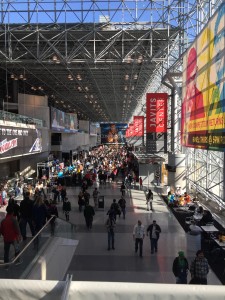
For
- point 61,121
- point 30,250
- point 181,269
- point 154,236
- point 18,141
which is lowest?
point 154,236

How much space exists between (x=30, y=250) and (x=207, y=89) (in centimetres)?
781

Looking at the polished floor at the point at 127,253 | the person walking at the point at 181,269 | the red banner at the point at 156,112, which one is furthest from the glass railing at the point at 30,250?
the red banner at the point at 156,112

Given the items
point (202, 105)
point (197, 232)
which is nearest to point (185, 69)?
point (202, 105)

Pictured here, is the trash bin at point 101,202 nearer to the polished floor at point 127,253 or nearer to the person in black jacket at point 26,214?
the polished floor at point 127,253

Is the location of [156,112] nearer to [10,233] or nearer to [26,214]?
[26,214]

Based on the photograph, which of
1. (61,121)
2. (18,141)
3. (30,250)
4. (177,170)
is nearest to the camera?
(30,250)

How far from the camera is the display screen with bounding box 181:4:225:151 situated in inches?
411

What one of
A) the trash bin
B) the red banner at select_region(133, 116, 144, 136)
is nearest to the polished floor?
the trash bin

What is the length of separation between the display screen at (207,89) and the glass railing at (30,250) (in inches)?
181

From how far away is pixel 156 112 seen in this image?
23625 millimetres

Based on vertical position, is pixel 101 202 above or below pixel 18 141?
below

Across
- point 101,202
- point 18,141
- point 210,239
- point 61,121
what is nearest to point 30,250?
point 210,239

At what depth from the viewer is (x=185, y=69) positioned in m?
17.3

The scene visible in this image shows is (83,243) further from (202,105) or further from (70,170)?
(70,170)
